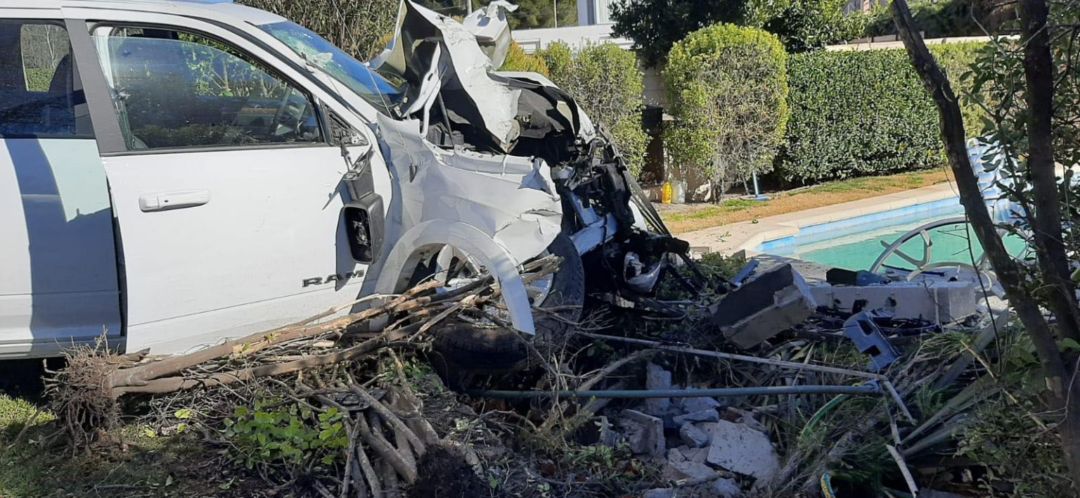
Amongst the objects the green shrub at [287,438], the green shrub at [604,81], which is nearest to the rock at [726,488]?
the green shrub at [287,438]

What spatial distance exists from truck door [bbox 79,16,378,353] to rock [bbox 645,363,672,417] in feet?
5.05

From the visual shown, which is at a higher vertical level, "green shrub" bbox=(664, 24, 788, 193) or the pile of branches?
"green shrub" bbox=(664, 24, 788, 193)

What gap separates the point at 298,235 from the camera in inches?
173

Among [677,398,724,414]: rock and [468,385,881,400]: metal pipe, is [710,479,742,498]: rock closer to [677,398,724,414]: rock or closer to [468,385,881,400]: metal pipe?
[468,385,881,400]: metal pipe

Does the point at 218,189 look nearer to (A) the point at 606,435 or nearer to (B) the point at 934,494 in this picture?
(A) the point at 606,435

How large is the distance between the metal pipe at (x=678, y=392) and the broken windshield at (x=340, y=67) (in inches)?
63.1

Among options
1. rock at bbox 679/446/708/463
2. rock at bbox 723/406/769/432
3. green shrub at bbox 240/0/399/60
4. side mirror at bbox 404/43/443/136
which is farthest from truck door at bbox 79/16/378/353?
green shrub at bbox 240/0/399/60

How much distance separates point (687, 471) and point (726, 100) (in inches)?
375

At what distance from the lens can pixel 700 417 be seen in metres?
4.20

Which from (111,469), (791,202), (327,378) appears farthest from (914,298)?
(791,202)

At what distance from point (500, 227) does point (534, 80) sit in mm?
1604

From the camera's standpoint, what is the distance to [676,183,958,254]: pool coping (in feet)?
33.1

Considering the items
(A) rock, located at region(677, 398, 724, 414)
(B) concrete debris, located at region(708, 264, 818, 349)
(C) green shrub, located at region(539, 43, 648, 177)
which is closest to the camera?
(A) rock, located at region(677, 398, 724, 414)

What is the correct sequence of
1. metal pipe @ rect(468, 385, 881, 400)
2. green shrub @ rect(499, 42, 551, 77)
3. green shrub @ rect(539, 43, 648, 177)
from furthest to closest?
green shrub @ rect(539, 43, 648, 177), green shrub @ rect(499, 42, 551, 77), metal pipe @ rect(468, 385, 881, 400)
